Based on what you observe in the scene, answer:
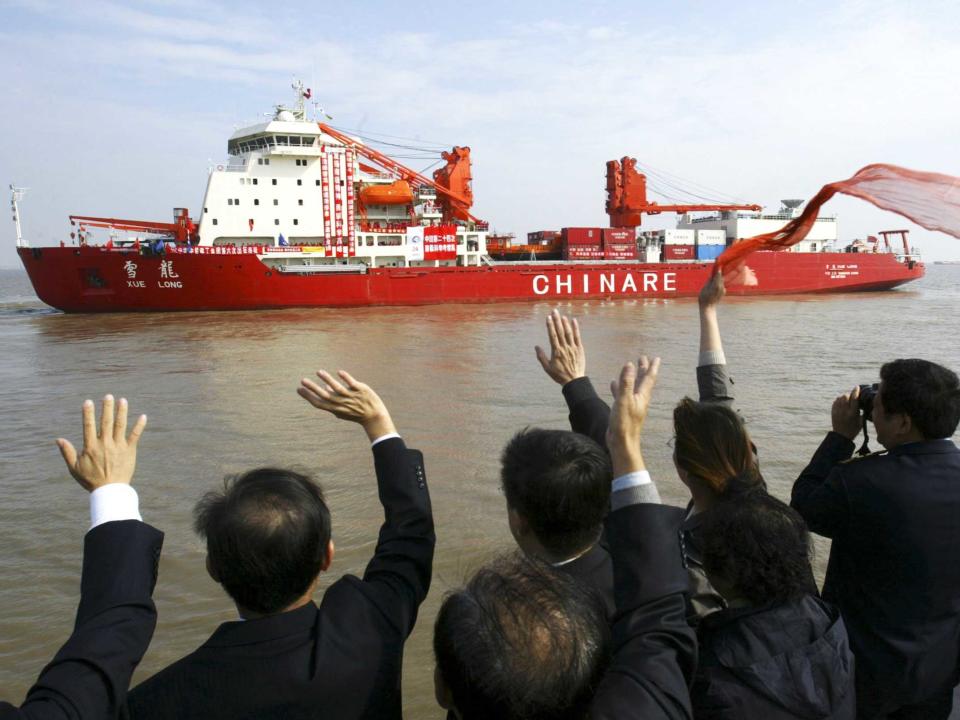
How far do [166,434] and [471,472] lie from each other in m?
3.14

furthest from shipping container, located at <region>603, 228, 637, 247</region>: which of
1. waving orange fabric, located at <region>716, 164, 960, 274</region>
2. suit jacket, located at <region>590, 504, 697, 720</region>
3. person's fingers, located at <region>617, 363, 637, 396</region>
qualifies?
suit jacket, located at <region>590, 504, 697, 720</region>

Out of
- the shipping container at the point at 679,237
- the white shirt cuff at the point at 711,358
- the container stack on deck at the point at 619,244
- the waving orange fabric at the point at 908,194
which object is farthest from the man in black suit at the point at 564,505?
the shipping container at the point at 679,237

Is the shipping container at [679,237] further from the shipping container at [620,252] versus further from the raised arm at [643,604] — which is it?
the raised arm at [643,604]

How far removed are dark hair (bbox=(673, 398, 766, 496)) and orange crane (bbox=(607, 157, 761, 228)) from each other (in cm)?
2801

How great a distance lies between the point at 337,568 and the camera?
342cm

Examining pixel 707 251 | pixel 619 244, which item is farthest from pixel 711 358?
pixel 707 251

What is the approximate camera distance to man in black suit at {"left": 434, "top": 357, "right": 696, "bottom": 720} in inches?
33.5

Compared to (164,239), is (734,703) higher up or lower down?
lower down

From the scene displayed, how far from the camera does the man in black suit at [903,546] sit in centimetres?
155

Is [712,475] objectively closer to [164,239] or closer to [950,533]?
[950,533]

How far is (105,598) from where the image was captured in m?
1.11

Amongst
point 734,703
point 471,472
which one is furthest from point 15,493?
point 734,703

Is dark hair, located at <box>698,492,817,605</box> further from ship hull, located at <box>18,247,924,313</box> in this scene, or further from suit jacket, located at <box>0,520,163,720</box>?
ship hull, located at <box>18,247,924,313</box>

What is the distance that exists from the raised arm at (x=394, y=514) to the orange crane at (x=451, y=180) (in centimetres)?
2304
